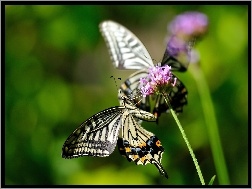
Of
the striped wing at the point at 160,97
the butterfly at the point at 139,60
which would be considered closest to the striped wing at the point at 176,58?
the butterfly at the point at 139,60

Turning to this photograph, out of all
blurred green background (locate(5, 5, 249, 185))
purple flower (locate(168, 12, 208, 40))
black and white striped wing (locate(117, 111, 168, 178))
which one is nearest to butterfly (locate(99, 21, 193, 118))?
black and white striped wing (locate(117, 111, 168, 178))

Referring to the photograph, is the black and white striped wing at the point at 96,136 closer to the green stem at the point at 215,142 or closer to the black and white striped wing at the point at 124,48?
the black and white striped wing at the point at 124,48

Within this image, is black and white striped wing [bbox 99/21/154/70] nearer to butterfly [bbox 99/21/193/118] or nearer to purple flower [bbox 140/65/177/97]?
butterfly [bbox 99/21/193/118]

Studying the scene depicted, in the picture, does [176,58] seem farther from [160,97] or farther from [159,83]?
[159,83]

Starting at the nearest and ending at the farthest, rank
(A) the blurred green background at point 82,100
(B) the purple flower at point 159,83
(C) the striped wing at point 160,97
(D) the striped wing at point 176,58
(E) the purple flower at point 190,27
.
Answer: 1. (B) the purple flower at point 159,83
2. (C) the striped wing at point 160,97
3. (D) the striped wing at point 176,58
4. (E) the purple flower at point 190,27
5. (A) the blurred green background at point 82,100

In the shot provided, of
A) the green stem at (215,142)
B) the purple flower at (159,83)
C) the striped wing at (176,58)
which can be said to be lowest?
the green stem at (215,142)

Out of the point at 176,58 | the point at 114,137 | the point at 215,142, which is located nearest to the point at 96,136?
the point at 114,137

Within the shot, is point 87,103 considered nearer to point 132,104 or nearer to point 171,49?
point 171,49

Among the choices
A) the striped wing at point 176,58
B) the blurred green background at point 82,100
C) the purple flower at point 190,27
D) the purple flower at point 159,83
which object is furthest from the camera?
the blurred green background at point 82,100
